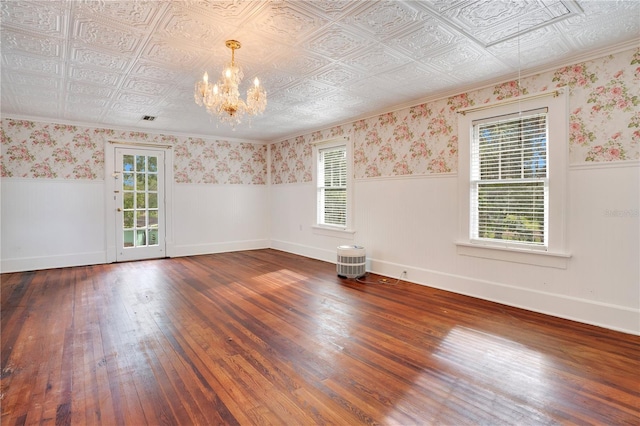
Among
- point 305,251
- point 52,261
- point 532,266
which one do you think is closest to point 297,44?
point 532,266

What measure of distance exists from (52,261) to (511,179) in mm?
6825

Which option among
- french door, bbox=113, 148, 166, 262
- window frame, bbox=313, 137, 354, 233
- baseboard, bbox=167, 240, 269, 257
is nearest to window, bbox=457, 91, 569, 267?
window frame, bbox=313, 137, 354, 233

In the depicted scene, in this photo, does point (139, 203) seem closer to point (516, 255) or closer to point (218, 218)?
point (218, 218)

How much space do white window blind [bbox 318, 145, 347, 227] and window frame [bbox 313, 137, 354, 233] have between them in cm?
2

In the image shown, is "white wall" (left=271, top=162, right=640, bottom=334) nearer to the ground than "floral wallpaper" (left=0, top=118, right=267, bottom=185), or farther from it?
nearer to the ground

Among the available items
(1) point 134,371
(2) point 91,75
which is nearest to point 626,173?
(1) point 134,371

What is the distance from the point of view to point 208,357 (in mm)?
2434

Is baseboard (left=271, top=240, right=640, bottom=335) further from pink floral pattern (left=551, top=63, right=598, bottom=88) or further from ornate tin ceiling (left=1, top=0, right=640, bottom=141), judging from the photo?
ornate tin ceiling (left=1, top=0, right=640, bottom=141)

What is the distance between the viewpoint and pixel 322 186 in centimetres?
622

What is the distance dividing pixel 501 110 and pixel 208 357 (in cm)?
374

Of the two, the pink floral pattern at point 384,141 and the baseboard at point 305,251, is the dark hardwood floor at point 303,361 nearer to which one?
the pink floral pattern at point 384,141

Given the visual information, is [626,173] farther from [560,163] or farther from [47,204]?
[47,204]

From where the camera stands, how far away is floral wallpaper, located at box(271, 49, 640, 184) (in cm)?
287

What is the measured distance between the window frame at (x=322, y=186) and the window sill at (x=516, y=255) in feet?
6.54
